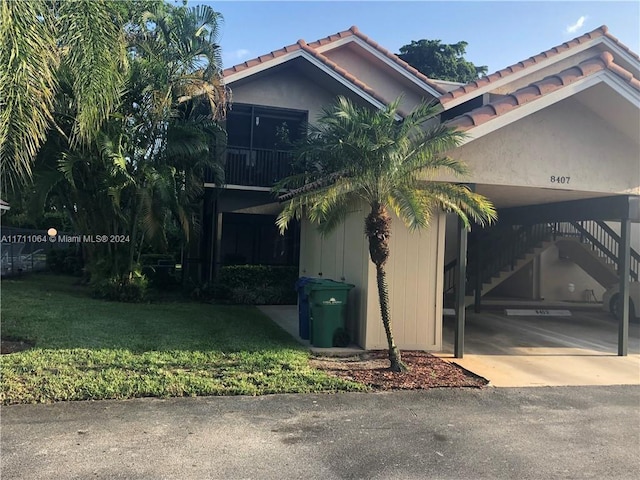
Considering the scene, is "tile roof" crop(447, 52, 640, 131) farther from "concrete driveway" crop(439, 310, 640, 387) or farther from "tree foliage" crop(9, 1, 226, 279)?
"tree foliage" crop(9, 1, 226, 279)

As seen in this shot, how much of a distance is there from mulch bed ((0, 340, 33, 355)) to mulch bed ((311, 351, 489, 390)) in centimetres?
427

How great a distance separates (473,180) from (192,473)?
6.15m

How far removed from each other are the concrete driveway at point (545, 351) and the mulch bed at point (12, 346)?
6.44 m

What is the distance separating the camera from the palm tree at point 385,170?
6.84 m

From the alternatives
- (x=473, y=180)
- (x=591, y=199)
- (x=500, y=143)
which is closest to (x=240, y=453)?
(x=473, y=180)

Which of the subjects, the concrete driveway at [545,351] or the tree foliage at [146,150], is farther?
the tree foliage at [146,150]

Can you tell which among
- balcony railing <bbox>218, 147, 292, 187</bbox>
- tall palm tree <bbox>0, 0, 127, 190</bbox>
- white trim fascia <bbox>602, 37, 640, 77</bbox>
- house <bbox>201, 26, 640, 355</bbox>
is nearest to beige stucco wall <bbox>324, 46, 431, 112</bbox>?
house <bbox>201, 26, 640, 355</bbox>

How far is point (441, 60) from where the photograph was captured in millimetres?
37625

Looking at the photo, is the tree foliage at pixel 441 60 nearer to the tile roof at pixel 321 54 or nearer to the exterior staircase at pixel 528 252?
the tile roof at pixel 321 54

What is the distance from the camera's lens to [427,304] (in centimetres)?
866

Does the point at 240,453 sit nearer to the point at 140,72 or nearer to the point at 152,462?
the point at 152,462

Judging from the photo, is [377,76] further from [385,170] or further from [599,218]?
[385,170]

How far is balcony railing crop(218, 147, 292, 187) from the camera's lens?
1495 cm

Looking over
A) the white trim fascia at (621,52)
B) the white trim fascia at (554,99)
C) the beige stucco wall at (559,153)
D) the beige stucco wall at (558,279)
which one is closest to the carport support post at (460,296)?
the beige stucco wall at (559,153)
